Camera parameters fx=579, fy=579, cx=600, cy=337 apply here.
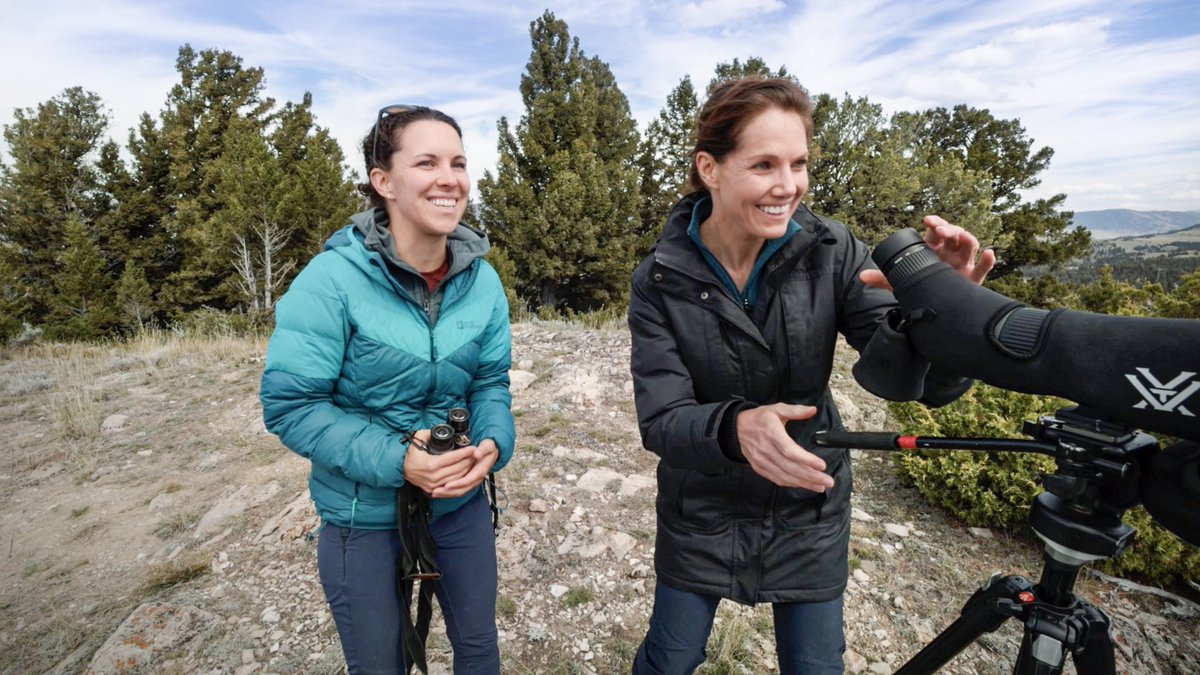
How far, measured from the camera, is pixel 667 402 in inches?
59.6

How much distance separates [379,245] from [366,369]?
387 mm

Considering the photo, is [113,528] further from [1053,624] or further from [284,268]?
[284,268]

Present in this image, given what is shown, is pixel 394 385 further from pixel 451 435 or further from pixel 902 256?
pixel 902 256

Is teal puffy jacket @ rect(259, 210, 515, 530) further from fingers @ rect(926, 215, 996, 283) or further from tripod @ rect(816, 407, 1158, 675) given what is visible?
fingers @ rect(926, 215, 996, 283)

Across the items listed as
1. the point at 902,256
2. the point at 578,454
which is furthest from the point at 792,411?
the point at 578,454

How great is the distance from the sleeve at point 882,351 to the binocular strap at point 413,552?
1.34 metres

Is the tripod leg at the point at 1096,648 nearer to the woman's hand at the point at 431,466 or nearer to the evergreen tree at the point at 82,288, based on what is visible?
the woman's hand at the point at 431,466

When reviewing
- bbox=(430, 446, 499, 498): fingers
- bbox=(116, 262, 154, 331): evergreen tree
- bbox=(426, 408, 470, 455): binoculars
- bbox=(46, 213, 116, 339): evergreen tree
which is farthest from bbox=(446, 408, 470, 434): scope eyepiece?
bbox=(46, 213, 116, 339): evergreen tree

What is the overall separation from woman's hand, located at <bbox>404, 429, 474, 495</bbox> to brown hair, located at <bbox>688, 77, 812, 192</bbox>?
1.15 m

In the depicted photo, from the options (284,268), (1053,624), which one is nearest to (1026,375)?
(1053,624)

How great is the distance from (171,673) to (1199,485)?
350 centimetres

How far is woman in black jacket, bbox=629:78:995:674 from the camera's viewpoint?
5.08 ft

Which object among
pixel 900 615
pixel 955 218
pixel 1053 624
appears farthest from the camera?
pixel 955 218

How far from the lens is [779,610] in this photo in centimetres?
169
